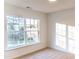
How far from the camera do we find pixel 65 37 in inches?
227

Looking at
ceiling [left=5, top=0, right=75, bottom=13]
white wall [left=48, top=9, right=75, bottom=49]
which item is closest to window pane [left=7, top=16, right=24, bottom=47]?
ceiling [left=5, top=0, right=75, bottom=13]

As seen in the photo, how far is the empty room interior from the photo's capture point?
4.25 m

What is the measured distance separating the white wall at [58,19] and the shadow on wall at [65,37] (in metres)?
0.22

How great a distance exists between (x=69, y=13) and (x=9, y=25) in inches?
125

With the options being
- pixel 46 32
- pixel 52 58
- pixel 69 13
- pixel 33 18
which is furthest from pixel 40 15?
pixel 52 58

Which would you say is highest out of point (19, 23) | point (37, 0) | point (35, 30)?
point (37, 0)

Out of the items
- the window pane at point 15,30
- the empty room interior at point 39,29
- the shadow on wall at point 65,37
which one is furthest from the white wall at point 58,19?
the window pane at point 15,30

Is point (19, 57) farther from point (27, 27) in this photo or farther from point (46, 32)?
point (46, 32)

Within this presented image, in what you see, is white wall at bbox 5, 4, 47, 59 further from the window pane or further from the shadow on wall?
the shadow on wall

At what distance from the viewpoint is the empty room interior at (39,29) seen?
13.9 feet

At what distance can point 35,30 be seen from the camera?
18.9 feet

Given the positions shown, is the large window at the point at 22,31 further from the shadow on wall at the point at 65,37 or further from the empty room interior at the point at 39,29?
the shadow on wall at the point at 65,37

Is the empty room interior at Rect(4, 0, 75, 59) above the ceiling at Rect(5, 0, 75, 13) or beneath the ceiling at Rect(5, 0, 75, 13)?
beneath

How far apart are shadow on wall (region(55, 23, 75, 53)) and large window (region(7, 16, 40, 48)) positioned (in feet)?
3.83
